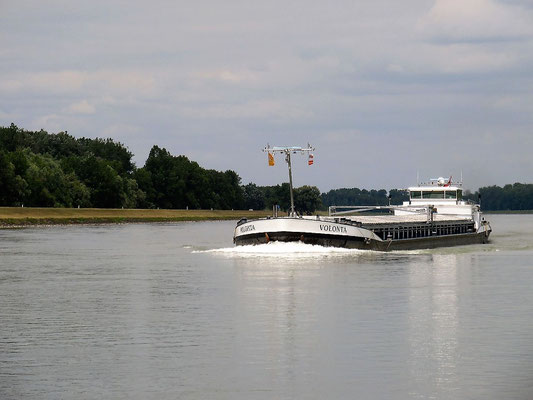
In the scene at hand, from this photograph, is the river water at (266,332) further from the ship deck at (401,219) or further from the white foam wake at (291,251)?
the ship deck at (401,219)

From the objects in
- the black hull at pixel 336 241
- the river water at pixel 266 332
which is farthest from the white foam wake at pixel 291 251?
the river water at pixel 266 332

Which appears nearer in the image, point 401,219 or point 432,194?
point 401,219

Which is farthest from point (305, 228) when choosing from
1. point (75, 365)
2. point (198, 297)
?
point (75, 365)

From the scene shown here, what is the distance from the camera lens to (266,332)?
2797 centimetres

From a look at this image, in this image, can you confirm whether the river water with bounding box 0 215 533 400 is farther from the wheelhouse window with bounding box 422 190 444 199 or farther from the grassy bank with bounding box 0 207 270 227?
the grassy bank with bounding box 0 207 270 227

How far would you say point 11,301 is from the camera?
36.4 meters

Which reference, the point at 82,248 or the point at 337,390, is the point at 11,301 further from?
the point at 82,248

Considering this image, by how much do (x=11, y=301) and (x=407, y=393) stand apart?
20831 millimetres

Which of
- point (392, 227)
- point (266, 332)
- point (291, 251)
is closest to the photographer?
point (266, 332)

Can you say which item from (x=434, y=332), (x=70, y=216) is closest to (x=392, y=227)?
(x=434, y=332)

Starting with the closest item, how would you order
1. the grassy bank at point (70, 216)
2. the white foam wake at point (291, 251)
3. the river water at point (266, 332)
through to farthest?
the river water at point (266, 332) → the white foam wake at point (291, 251) → the grassy bank at point (70, 216)

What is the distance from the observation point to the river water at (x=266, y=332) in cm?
2070

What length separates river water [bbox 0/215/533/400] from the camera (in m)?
20.7

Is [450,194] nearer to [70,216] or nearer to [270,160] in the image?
[270,160]
